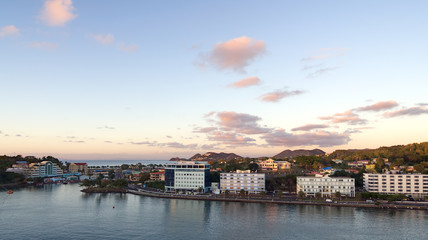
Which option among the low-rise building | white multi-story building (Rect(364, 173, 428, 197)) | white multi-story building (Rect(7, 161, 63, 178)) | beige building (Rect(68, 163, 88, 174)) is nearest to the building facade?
the low-rise building

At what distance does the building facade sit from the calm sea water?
29.5ft

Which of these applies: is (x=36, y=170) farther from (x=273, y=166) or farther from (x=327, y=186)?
(x=327, y=186)

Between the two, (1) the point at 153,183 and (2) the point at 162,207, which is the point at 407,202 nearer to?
(2) the point at 162,207

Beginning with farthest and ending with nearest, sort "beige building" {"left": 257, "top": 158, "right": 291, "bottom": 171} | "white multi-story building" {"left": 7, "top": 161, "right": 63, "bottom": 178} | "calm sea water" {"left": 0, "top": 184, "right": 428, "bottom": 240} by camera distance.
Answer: "white multi-story building" {"left": 7, "top": 161, "right": 63, "bottom": 178}
"beige building" {"left": 257, "top": 158, "right": 291, "bottom": 171}
"calm sea water" {"left": 0, "top": 184, "right": 428, "bottom": 240}

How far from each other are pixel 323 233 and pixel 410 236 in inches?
266

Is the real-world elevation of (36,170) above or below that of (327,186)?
below

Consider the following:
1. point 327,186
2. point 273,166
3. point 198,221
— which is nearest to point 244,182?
point 327,186

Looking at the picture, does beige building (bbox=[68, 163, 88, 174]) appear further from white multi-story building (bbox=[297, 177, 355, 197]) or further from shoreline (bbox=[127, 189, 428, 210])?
white multi-story building (bbox=[297, 177, 355, 197])

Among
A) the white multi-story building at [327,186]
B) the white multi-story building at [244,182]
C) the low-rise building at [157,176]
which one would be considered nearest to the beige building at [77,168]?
the low-rise building at [157,176]

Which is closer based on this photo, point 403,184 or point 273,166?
point 403,184

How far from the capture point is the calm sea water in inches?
1016

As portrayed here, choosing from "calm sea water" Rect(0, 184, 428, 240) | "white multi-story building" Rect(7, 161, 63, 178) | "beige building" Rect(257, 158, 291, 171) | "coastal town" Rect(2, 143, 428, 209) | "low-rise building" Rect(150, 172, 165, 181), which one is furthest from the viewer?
"white multi-story building" Rect(7, 161, 63, 178)

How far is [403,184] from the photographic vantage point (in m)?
44.2

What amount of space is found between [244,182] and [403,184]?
2174cm
